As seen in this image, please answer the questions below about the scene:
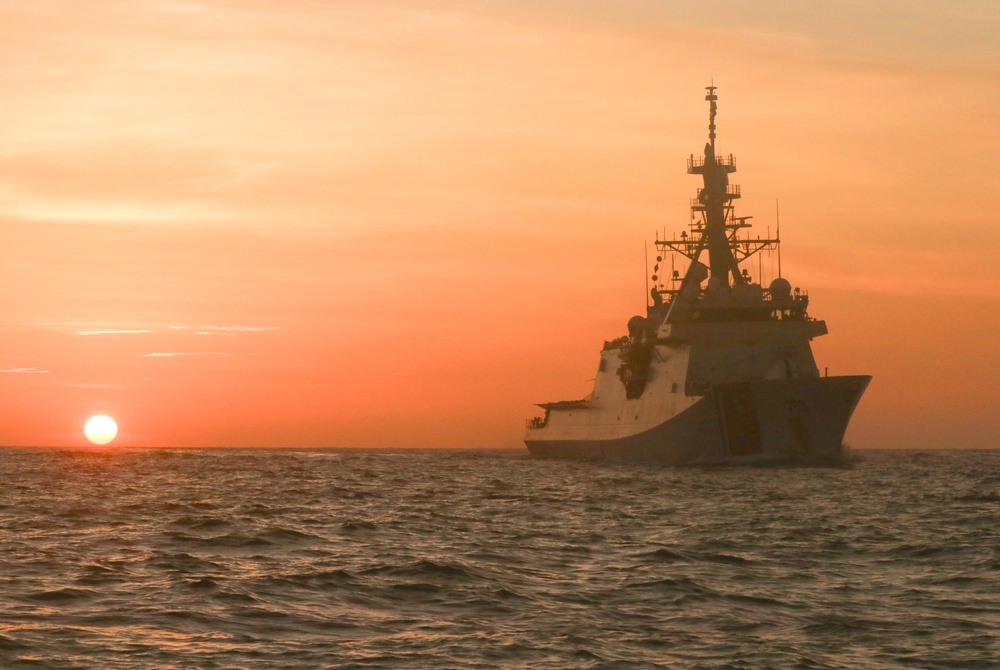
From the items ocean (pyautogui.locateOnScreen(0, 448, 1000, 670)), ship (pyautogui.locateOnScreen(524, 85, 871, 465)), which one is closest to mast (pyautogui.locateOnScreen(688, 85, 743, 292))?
ship (pyautogui.locateOnScreen(524, 85, 871, 465))

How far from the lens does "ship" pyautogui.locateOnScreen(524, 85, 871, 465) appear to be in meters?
57.1

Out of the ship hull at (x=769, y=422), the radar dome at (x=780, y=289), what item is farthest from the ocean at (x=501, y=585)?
the radar dome at (x=780, y=289)

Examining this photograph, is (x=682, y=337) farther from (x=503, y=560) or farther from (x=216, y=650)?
(x=216, y=650)

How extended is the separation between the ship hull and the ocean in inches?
837

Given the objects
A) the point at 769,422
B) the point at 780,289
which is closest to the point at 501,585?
the point at 769,422

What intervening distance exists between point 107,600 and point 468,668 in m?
6.04

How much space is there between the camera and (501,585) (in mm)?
18141

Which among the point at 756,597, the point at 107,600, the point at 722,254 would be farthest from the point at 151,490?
the point at 722,254

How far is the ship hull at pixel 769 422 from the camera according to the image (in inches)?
2228

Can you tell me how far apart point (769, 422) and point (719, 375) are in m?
4.04

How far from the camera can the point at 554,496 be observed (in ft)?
128

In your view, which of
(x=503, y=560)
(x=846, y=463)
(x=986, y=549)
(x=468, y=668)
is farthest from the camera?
(x=846, y=463)

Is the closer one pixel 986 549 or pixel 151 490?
pixel 986 549

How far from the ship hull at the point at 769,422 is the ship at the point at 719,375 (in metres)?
0.05
